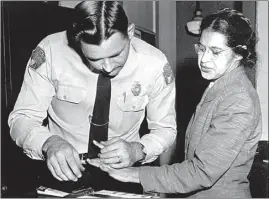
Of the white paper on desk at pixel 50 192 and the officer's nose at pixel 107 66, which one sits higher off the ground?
the officer's nose at pixel 107 66

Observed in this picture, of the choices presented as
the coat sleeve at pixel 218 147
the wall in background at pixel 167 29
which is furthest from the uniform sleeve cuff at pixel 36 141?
the wall in background at pixel 167 29

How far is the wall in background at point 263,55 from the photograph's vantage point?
2596 millimetres

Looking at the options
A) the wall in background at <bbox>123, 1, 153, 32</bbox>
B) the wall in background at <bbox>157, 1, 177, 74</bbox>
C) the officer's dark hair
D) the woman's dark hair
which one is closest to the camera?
the woman's dark hair

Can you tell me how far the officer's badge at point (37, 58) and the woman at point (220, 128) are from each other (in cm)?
63

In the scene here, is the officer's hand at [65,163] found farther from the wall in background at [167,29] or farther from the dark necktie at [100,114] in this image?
the wall in background at [167,29]

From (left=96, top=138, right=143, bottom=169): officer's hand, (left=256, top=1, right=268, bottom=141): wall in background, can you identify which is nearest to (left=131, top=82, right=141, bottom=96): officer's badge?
(left=96, top=138, right=143, bottom=169): officer's hand

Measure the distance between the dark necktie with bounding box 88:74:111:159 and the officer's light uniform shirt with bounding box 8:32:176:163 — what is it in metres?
0.07

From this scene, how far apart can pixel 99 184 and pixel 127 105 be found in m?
0.44

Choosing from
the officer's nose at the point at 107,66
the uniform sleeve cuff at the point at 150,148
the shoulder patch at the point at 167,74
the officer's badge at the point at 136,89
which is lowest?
the uniform sleeve cuff at the point at 150,148

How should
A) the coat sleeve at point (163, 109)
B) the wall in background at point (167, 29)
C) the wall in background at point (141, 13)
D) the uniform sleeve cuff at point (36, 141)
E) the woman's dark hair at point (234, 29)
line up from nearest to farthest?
the woman's dark hair at point (234, 29), the uniform sleeve cuff at point (36, 141), the coat sleeve at point (163, 109), the wall in background at point (141, 13), the wall in background at point (167, 29)

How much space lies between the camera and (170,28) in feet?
12.1

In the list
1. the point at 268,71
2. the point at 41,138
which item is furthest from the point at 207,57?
the point at 268,71

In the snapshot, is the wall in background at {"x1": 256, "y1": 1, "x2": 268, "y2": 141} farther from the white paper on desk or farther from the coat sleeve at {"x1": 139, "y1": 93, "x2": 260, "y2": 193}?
the white paper on desk

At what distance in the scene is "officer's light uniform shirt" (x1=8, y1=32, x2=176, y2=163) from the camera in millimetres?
1574
